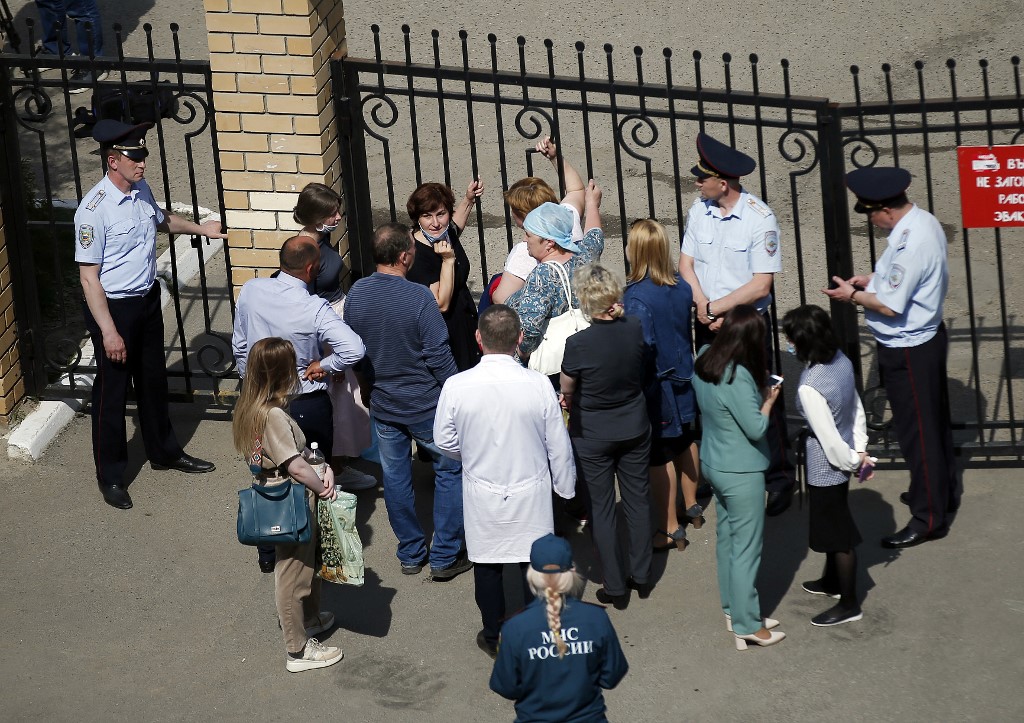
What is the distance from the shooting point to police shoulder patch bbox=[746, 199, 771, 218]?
641 centimetres

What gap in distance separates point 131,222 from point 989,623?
4.57m

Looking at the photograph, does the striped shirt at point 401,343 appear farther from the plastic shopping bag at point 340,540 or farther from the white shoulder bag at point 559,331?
the plastic shopping bag at point 340,540

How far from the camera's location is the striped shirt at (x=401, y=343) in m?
6.02

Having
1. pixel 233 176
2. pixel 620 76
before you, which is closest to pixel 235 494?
pixel 233 176

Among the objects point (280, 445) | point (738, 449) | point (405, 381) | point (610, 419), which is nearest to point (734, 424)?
point (738, 449)

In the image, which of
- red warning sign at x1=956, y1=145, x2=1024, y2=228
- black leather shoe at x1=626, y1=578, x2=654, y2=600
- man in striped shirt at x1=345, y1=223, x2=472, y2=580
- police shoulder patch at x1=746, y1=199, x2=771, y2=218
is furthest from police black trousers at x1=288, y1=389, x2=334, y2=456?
red warning sign at x1=956, y1=145, x2=1024, y2=228

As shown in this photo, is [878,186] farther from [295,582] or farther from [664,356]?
[295,582]

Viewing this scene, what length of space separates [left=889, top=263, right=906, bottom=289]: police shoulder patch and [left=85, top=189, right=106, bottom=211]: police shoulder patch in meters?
3.92

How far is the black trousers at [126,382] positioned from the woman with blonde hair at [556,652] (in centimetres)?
362

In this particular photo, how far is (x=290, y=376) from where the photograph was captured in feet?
17.5

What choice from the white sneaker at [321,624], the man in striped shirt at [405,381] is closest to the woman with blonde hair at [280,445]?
the white sneaker at [321,624]

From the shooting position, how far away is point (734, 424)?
5457mm

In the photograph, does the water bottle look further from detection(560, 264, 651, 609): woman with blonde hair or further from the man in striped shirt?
detection(560, 264, 651, 609): woman with blonde hair

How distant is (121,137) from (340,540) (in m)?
2.54
